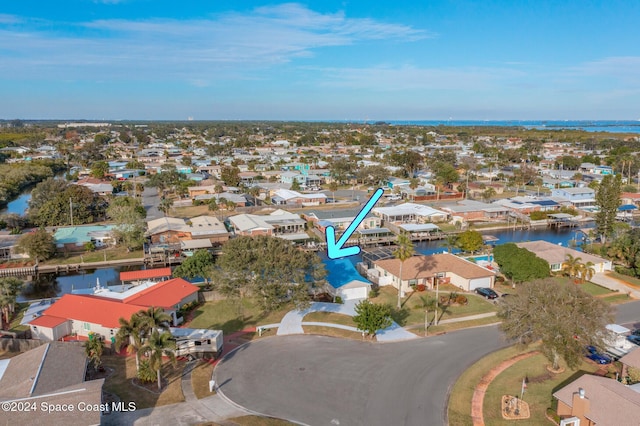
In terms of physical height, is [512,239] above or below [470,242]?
below

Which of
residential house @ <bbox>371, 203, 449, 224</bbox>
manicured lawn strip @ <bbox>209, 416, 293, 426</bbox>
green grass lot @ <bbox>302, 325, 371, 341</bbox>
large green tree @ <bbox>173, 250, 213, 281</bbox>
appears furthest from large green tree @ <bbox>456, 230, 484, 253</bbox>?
manicured lawn strip @ <bbox>209, 416, 293, 426</bbox>

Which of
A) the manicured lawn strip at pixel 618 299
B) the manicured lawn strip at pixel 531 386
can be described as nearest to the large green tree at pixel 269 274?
the manicured lawn strip at pixel 531 386

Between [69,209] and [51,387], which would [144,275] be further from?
[69,209]

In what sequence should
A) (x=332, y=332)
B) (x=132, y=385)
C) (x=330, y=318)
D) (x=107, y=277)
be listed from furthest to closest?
(x=107, y=277) < (x=330, y=318) < (x=332, y=332) < (x=132, y=385)

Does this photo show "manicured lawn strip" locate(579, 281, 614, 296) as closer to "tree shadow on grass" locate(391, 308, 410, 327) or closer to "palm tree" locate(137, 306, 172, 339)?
"tree shadow on grass" locate(391, 308, 410, 327)

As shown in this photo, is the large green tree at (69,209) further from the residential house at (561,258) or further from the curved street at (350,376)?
the residential house at (561,258)

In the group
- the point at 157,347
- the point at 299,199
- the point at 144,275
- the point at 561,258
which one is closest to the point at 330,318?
the point at 157,347

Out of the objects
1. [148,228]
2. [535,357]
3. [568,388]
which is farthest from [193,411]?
[148,228]

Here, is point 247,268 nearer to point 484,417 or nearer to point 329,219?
point 484,417
